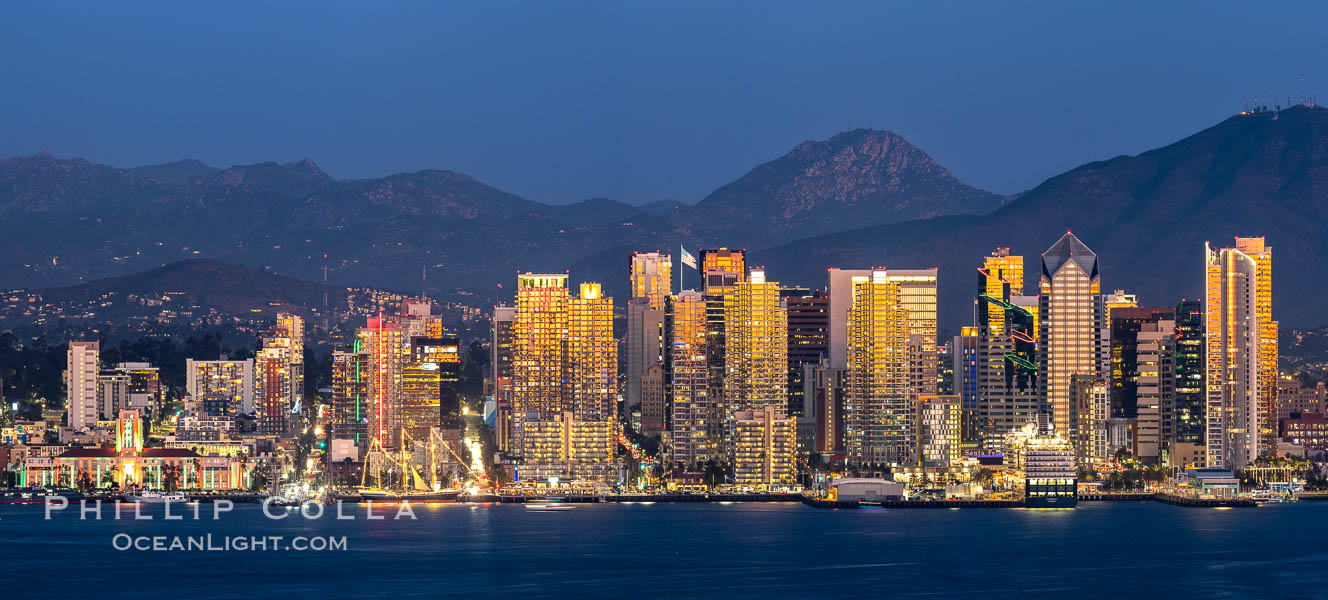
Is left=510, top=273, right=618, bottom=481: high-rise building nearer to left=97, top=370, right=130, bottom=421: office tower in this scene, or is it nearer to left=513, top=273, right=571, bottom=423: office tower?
left=513, top=273, right=571, bottom=423: office tower

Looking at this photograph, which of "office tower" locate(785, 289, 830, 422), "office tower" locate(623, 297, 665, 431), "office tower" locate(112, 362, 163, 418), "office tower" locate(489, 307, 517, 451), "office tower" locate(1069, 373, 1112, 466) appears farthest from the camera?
"office tower" locate(112, 362, 163, 418)

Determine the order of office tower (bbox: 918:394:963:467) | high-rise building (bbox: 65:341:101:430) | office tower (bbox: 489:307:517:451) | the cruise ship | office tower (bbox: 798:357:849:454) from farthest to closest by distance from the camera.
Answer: high-rise building (bbox: 65:341:101:430)
office tower (bbox: 489:307:517:451)
office tower (bbox: 798:357:849:454)
office tower (bbox: 918:394:963:467)
the cruise ship

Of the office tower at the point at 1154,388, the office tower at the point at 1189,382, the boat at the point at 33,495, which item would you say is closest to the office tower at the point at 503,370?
the boat at the point at 33,495

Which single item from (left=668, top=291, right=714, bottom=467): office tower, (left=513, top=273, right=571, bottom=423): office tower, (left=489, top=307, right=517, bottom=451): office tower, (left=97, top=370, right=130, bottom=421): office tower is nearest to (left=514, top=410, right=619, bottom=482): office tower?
(left=668, top=291, right=714, bottom=467): office tower

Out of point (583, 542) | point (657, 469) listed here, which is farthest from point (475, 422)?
point (583, 542)

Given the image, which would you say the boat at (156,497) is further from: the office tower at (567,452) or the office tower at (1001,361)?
the office tower at (1001,361)

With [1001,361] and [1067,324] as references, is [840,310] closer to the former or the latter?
[1001,361]

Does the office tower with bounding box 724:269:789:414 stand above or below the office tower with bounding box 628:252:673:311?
below

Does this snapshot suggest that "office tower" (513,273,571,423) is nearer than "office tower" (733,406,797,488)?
No
